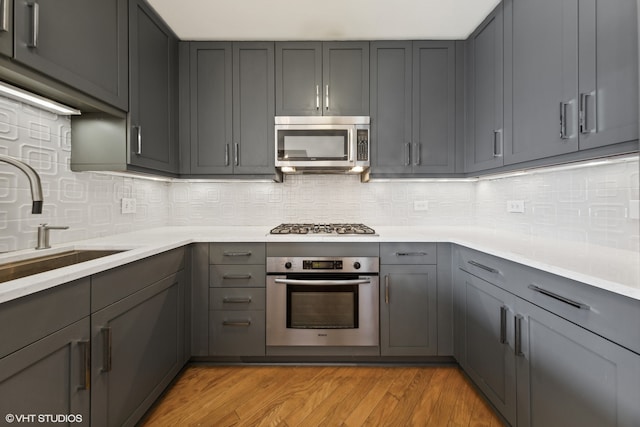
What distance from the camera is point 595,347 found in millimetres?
1042

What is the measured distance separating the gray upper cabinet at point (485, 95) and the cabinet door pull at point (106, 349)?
2.34 m

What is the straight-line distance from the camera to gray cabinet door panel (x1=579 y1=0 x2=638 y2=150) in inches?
45.6

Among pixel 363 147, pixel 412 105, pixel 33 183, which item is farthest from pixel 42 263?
pixel 412 105

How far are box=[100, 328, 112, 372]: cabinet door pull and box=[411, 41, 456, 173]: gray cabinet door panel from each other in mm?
2234

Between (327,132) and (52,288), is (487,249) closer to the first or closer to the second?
(327,132)

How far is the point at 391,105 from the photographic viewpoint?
8.24ft

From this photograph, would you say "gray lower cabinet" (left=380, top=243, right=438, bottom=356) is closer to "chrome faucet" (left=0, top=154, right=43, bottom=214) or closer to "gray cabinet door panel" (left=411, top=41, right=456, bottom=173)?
"gray cabinet door panel" (left=411, top=41, right=456, bottom=173)

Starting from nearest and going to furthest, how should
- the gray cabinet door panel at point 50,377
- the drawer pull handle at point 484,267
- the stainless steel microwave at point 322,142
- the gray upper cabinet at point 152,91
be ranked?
the gray cabinet door panel at point 50,377
the drawer pull handle at point 484,267
the gray upper cabinet at point 152,91
the stainless steel microwave at point 322,142

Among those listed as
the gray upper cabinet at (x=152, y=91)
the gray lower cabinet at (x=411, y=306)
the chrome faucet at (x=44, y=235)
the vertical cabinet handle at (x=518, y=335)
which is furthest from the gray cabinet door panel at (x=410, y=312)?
the chrome faucet at (x=44, y=235)

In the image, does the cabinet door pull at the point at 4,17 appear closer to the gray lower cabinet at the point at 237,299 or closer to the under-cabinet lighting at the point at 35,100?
the under-cabinet lighting at the point at 35,100

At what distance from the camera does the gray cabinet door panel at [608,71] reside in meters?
1.16

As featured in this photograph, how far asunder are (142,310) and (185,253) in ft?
1.85

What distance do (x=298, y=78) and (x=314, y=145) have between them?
57 centimetres

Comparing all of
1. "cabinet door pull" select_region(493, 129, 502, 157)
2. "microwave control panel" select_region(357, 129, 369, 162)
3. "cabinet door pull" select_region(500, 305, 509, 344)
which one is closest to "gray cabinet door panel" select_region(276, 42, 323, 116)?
"microwave control panel" select_region(357, 129, 369, 162)
